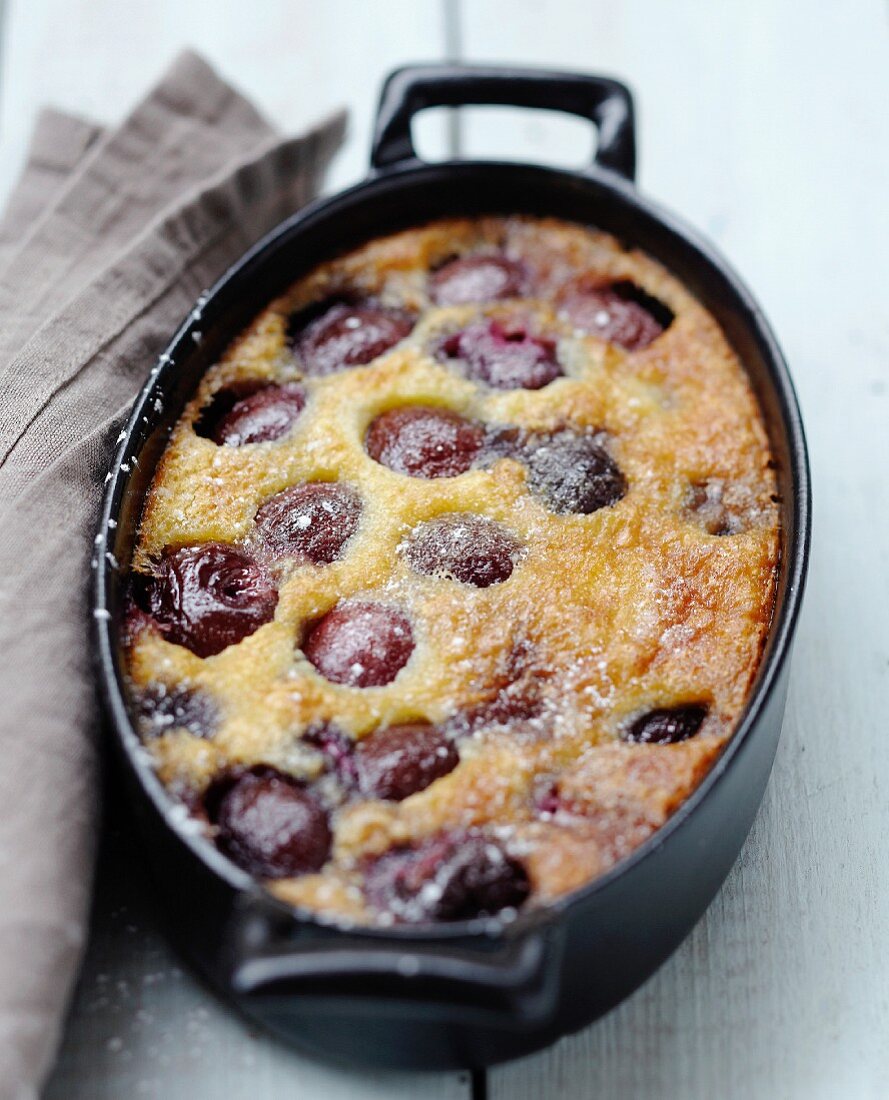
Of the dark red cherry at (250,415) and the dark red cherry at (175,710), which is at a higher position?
the dark red cherry at (250,415)

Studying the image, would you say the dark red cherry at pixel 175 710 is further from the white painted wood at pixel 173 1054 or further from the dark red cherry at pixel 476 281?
the dark red cherry at pixel 476 281

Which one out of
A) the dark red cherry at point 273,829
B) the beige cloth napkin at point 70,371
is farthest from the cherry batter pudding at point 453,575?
the beige cloth napkin at point 70,371

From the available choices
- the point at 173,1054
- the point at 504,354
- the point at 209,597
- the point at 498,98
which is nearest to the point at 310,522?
the point at 209,597

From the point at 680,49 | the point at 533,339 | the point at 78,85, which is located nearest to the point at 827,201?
the point at 680,49

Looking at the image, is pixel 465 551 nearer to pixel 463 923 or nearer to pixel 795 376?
pixel 463 923

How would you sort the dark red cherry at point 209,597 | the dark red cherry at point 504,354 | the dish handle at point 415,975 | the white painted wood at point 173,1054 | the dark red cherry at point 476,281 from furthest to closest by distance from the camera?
the dark red cherry at point 476,281 → the dark red cherry at point 504,354 → the dark red cherry at point 209,597 → the white painted wood at point 173,1054 → the dish handle at point 415,975

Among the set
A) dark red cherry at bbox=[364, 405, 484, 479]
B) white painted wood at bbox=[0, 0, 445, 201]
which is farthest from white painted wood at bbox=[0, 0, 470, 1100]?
dark red cherry at bbox=[364, 405, 484, 479]

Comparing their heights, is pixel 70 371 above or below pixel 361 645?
above
